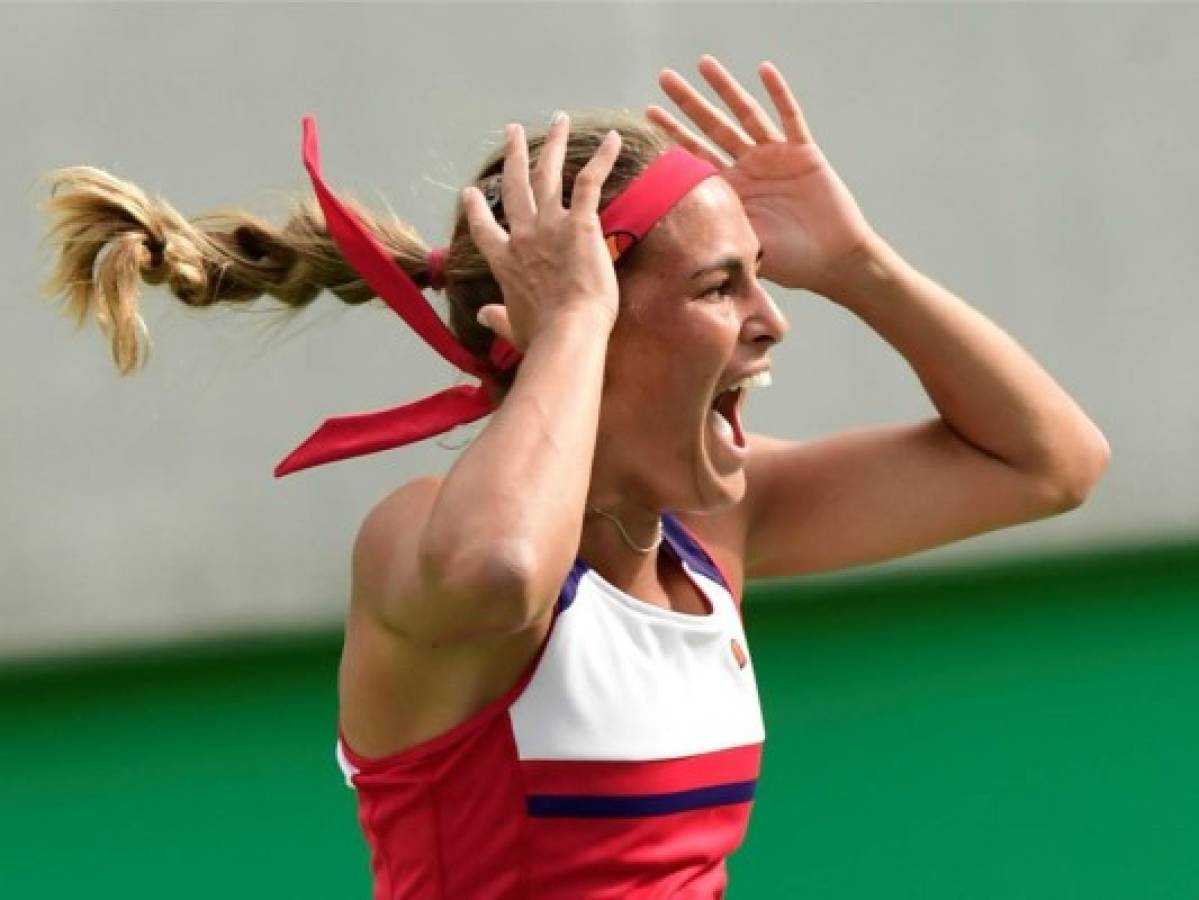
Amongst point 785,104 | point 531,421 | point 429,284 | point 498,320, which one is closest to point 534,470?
point 531,421

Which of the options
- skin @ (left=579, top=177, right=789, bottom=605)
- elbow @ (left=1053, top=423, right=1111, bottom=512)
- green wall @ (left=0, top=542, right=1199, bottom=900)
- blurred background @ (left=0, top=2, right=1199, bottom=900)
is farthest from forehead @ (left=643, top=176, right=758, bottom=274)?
green wall @ (left=0, top=542, right=1199, bottom=900)

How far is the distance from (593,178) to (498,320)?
13 centimetres

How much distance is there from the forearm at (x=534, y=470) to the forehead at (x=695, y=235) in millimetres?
152

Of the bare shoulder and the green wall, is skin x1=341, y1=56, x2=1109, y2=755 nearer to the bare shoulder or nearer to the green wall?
the bare shoulder

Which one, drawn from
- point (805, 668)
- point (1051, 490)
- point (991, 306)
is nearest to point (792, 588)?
point (805, 668)

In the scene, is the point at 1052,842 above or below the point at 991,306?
below

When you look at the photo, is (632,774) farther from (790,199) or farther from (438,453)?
(438,453)

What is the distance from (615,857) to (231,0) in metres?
2.41

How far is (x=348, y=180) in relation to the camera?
13.3 ft

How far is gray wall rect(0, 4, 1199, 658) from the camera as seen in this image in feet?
13.0

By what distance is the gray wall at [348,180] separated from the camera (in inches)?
156

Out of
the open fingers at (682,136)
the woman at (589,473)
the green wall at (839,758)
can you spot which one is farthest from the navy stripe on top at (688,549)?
the green wall at (839,758)

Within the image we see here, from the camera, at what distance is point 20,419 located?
13.1ft

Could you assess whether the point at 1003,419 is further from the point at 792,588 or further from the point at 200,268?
the point at 792,588
